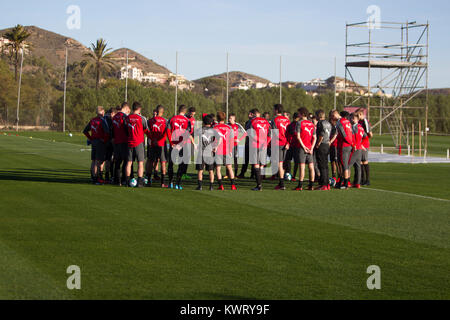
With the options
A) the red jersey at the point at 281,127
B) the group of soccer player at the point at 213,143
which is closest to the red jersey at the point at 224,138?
the group of soccer player at the point at 213,143

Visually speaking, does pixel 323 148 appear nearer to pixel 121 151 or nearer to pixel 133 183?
pixel 133 183

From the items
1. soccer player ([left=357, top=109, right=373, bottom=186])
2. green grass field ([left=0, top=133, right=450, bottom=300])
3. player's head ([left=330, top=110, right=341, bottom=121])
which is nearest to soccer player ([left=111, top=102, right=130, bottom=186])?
green grass field ([left=0, top=133, right=450, bottom=300])

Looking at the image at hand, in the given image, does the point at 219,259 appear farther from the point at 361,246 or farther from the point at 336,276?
the point at 361,246

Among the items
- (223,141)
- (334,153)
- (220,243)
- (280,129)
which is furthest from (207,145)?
(220,243)

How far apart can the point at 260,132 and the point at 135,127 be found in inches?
126

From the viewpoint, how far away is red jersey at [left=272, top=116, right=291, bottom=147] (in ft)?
55.5

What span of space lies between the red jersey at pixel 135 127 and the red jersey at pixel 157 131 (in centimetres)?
44

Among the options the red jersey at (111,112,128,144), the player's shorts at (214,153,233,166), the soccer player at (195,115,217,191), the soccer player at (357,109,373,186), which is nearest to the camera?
the soccer player at (195,115,217,191)

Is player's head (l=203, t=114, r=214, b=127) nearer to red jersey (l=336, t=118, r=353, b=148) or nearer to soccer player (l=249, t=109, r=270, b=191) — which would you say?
soccer player (l=249, t=109, r=270, b=191)

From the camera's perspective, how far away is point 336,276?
679cm

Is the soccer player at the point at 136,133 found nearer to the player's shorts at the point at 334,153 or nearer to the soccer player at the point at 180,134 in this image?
the soccer player at the point at 180,134

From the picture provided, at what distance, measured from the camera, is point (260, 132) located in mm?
15695

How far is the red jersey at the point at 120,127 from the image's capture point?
15.3m

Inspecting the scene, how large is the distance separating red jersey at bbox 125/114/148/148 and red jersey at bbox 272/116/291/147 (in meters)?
3.95
